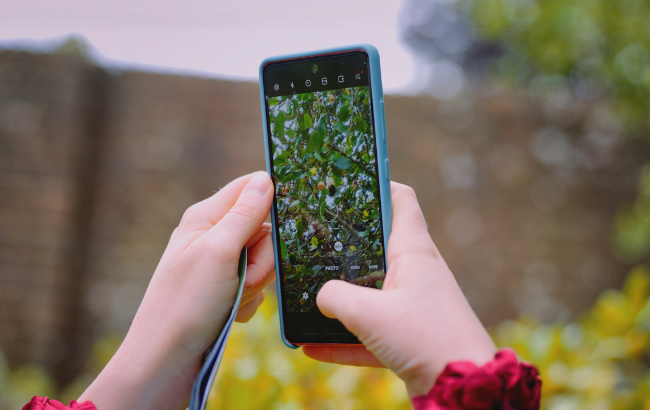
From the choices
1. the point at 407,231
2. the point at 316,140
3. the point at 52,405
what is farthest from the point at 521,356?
the point at 52,405

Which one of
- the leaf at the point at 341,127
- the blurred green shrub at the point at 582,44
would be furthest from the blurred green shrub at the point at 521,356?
the blurred green shrub at the point at 582,44

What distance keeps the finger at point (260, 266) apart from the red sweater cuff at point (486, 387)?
42 cm

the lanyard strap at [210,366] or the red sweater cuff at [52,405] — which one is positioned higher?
the lanyard strap at [210,366]

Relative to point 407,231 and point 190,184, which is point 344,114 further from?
point 190,184

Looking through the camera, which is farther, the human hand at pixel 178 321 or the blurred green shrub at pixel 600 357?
the blurred green shrub at pixel 600 357

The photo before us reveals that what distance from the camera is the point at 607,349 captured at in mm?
1455

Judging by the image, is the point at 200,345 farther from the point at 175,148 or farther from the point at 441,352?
the point at 175,148

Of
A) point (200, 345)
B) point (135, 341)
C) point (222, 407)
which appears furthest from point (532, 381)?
point (222, 407)

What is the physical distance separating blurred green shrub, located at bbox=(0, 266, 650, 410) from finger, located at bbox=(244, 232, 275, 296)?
14.4 inches

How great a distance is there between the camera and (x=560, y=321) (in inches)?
89.7

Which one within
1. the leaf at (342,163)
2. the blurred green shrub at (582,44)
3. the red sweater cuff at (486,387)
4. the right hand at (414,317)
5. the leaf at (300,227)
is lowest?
the red sweater cuff at (486,387)

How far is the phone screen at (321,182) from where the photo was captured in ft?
2.66

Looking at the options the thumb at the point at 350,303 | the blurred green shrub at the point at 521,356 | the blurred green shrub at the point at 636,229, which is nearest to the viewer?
the thumb at the point at 350,303

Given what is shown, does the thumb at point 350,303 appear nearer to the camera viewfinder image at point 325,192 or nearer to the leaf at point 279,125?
the camera viewfinder image at point 325,192
